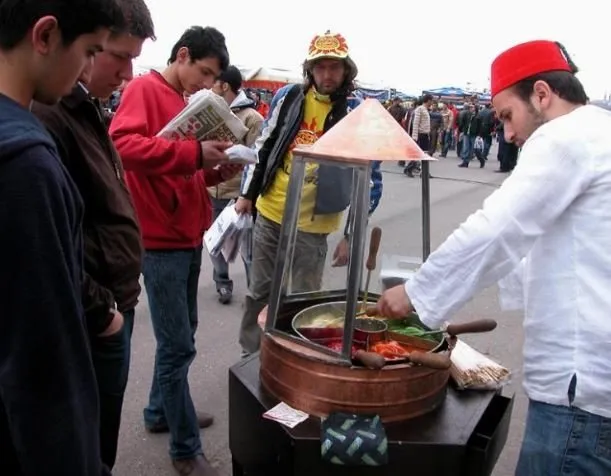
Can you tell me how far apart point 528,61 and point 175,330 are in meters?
1.63

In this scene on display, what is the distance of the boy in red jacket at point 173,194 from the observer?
6.97 ft

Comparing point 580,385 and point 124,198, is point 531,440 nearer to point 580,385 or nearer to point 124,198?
point 580,385

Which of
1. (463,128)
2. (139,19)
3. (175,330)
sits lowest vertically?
(175,330)

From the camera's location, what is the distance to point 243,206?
320 centimetres

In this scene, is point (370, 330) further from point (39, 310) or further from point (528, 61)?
point (39, 310)

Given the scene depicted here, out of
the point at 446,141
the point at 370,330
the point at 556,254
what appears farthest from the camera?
the point at 446,141

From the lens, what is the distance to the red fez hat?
1505 millimetres

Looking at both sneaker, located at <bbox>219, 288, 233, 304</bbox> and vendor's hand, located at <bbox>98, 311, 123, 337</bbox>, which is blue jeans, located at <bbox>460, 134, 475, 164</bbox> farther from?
vendor's hand, located at <bbox>98, 311, 123, 337</bbox>

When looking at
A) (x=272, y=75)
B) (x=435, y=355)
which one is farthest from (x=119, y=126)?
(x=272, y=75)

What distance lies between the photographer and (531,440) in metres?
1.55

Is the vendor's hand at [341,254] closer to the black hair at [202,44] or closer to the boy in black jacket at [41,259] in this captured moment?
the black hair at [202,44]

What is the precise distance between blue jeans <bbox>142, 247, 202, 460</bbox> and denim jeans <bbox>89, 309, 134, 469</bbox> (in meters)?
0.47

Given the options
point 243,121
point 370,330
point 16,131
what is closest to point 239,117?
point 243,121

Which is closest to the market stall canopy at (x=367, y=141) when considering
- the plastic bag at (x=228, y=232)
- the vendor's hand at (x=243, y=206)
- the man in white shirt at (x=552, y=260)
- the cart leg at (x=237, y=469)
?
the man in white shirt at (x=552, y=260)
